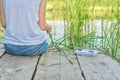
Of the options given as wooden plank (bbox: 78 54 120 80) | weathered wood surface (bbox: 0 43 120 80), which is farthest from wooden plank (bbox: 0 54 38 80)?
wooden plank (bbox: 78 54 120 80)

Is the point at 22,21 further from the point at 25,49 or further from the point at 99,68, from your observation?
the point at 99,68

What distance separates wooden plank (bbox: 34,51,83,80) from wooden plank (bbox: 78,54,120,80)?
67 mm

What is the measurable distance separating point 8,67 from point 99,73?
54 cm

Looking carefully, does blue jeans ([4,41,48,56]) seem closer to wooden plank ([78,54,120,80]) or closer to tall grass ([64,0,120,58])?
wooden plank ([78,54,120,80])

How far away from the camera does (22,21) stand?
8.52 ft

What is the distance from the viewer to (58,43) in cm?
322

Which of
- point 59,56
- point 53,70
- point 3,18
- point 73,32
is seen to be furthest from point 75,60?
point 73,32

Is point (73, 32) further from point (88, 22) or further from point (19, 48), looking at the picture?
point (19, 48)

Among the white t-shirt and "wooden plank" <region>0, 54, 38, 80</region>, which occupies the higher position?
the white t-shirt

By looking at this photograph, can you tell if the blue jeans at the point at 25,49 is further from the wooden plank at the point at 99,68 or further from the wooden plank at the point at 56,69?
the wooden plank at the point at 99,68

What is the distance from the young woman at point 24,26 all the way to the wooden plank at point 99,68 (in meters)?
0.33

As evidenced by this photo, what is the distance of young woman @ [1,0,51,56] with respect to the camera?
2580mm

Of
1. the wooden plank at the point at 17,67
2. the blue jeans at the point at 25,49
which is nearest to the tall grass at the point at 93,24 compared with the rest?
the blue jeans at the point at 25,49

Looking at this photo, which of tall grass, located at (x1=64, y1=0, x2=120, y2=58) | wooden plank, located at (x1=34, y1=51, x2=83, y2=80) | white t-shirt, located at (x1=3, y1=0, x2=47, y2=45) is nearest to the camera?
wooden plank, located at (x1=34, y1=51, x2=83, y2=80)
